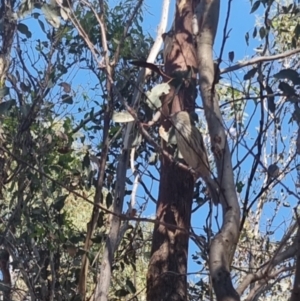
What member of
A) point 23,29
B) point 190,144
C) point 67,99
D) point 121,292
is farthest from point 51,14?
point 121,292

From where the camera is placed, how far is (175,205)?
3.12m

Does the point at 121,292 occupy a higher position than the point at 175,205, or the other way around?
the point at 175,205

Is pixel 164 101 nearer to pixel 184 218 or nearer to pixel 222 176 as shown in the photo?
pixel 184 218

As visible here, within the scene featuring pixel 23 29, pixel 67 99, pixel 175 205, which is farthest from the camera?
pixel 67 99

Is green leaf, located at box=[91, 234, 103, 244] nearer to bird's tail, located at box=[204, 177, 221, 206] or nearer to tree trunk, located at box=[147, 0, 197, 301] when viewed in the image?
tree trunk, located at box=[147, 0, 197, 301]

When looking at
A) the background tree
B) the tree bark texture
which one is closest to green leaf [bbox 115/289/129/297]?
the background tree

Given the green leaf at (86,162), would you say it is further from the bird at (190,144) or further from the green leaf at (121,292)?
the bird at (190,144)

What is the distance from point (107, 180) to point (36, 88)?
2.33 feet

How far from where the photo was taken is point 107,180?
12.7 feet

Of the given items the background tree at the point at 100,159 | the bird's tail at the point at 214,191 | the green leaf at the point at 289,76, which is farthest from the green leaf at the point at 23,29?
the bird's tail at the point at 214,191

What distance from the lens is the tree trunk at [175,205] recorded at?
295 centimetres

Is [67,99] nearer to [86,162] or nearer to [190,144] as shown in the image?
[86,162]

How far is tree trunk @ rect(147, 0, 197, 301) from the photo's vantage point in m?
2.95

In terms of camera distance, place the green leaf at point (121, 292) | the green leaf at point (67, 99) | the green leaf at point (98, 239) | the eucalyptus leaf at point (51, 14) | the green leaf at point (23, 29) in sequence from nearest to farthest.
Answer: the eucalyptus leaf at point (51, 14) < the green leaf at point (98, 239) < the green leaf at point (23, 29) < the green leaf at point (121, 292) < the green leaf at point (67, 99)
